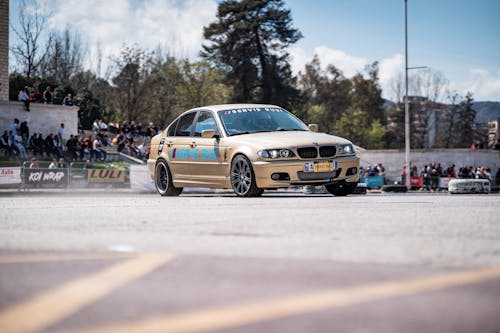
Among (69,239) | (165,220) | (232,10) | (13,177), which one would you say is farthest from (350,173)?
(232,10)

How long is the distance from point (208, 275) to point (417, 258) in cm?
128

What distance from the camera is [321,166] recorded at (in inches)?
486

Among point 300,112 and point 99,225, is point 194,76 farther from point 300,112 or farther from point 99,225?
point 99,225

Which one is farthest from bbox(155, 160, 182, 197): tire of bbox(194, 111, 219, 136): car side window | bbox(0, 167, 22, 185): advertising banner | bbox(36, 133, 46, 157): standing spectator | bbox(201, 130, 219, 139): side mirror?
bbox(36, 133, 46, 157): standing spectator

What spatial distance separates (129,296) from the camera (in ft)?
10.1

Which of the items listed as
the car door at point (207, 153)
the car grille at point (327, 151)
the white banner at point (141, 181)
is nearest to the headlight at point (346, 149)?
the car grille at point (327, 151)

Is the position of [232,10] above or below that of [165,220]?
above

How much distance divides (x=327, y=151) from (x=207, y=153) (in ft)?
7.49

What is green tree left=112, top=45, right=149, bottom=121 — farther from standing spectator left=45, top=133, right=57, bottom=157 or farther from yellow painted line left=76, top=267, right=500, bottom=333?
yellow painted line left=76, top=267, right=500, bottom=333

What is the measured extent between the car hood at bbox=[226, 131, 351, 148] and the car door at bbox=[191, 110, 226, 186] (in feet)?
1.42

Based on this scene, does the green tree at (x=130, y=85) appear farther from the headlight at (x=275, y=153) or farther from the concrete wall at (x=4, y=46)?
the headlight at (x=275, y=153)

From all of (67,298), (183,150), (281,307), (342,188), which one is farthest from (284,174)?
(281,307)

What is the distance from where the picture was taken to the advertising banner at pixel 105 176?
87.5 ft

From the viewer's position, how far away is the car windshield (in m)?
13.4
